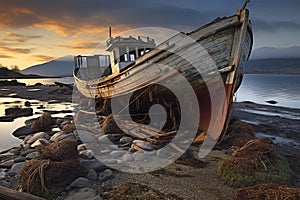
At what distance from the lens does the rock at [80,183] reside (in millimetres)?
5625

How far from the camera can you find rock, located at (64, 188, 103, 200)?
5.11 m

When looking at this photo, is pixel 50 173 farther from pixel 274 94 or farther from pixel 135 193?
pixel 274 94

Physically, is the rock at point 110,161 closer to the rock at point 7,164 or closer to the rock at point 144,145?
the rock at point 144,145

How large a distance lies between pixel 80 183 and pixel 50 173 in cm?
70

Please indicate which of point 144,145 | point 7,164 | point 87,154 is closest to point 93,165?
point 87,154

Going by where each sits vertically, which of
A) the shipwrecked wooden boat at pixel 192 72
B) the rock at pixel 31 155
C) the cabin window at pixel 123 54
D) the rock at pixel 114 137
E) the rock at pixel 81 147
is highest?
the cabin window at pixel 123 54

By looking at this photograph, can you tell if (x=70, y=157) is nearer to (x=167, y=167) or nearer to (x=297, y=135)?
(x=167, y=167)

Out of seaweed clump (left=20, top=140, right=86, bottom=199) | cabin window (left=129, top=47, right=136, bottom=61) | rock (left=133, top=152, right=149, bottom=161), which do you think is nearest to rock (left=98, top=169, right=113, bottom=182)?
seaweed clump (left=20, top=140, right=86, bottom=199)

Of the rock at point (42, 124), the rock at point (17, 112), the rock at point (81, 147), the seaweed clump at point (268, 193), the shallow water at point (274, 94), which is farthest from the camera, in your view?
the shallow water at point (274, 94)

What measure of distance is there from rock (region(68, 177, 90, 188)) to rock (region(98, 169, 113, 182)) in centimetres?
33

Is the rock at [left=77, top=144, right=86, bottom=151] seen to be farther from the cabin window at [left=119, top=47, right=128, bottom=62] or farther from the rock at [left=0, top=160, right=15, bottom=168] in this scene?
the cabin window at [left=119, top=47, right=128, bottom=62]

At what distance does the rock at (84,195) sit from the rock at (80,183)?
18cm

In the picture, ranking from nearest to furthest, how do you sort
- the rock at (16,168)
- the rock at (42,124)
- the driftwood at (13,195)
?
the driftwood at (13,195), the rock at (16,168), the rock at (42,124)

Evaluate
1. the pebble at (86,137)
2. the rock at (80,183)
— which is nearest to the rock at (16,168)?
the rock at (80,183)
